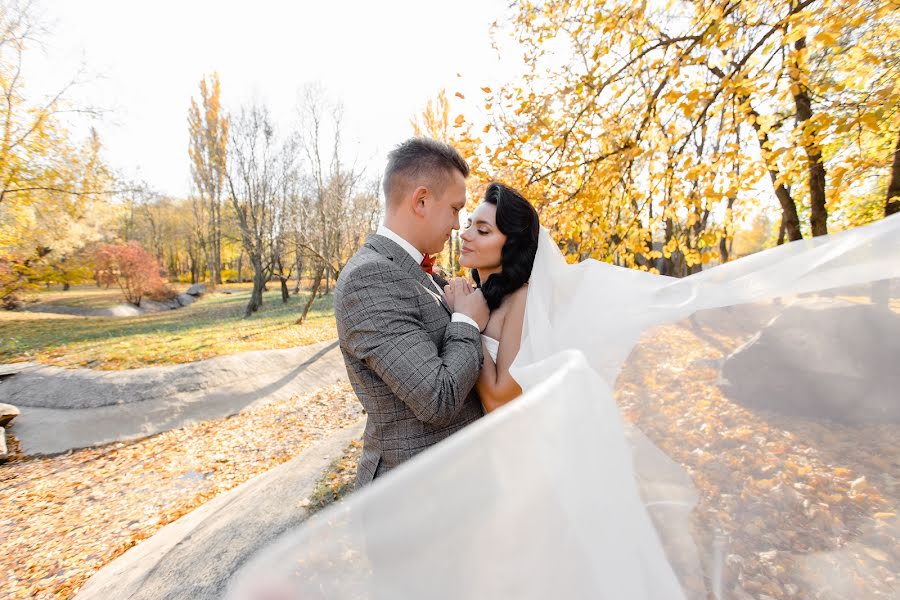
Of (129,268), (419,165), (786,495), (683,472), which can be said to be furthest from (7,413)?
(129,268)

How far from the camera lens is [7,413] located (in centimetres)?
878

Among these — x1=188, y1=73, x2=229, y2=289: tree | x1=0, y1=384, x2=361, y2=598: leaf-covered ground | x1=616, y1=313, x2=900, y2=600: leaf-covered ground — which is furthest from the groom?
x1=188, y1=73, x2=229, y2=289: tree

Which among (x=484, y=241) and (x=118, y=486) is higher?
(x=484, y=241)

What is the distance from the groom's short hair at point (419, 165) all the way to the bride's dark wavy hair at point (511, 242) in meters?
0.35

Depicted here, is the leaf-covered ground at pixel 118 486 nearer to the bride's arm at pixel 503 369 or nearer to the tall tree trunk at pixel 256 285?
the bride's arm at pixel 503 369

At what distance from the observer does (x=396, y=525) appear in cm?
68

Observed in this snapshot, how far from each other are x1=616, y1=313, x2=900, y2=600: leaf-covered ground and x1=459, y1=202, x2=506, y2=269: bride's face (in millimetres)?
1113

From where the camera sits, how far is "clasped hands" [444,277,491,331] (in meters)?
1.76

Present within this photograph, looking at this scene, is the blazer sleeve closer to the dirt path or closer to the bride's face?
the bride's face

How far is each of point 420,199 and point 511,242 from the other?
54cm

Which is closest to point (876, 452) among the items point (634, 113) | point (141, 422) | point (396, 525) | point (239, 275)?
point (396, 525)

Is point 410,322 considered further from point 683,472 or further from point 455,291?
point 683,472

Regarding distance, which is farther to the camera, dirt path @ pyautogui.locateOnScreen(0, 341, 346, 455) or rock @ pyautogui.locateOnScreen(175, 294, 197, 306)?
rock @ pyautogui.locateOnScreen(175, 294, 197, 306)

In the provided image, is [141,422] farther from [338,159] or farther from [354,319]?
[338,159]
